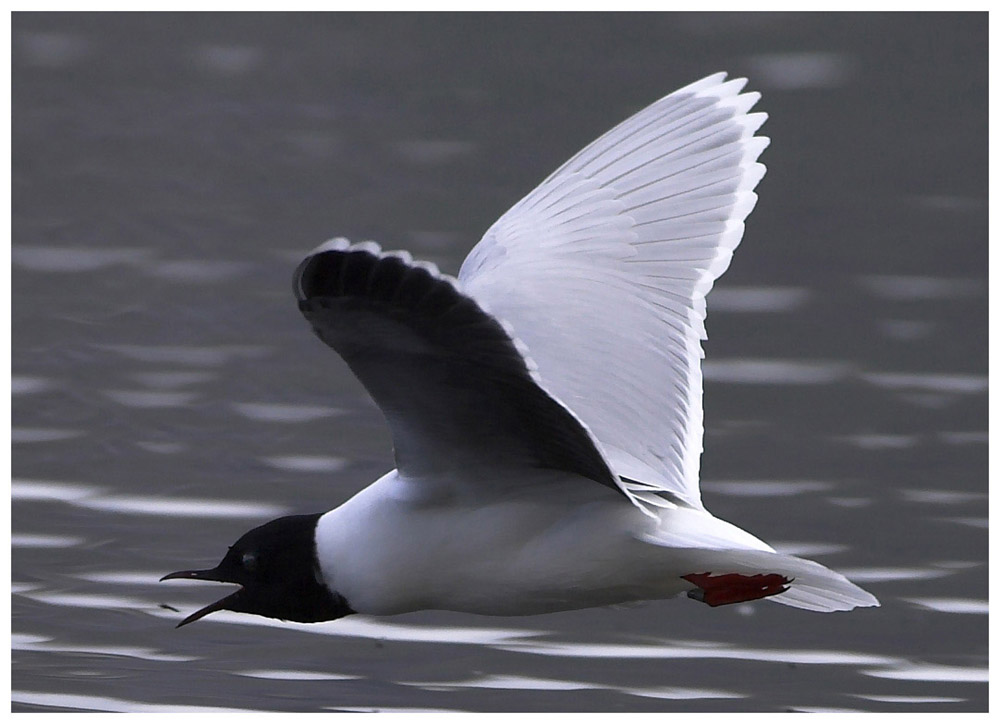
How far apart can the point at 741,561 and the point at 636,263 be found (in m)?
0.95

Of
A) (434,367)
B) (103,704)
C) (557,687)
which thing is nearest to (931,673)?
(557,687)

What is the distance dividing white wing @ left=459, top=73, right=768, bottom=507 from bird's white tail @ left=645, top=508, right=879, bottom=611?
0.30 meters

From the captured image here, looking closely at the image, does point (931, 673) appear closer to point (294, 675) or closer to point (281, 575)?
point (294, 675)

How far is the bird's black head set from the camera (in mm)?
4562

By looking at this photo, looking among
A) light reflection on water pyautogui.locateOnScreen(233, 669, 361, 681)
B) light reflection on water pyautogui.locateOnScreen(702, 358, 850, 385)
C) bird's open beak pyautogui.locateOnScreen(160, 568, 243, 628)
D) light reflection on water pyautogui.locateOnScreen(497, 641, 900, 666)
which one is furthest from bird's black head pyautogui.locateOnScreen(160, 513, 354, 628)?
light reflection on water pyautogui.locateOnScreen(702, 358, 850, 385)

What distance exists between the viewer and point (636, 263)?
16.1 ft

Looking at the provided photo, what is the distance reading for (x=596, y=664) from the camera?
5.42 meters

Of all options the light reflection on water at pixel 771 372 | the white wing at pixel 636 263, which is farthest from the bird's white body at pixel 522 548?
the light reflection on water at pixel 771 372

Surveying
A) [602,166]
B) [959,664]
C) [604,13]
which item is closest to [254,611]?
[602,166]

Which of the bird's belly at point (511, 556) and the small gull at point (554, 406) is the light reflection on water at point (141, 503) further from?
the bird's belly at point (511, 556)

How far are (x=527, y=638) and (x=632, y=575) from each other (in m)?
1.26

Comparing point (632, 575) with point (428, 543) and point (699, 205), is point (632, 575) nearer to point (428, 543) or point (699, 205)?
point (428, 543)

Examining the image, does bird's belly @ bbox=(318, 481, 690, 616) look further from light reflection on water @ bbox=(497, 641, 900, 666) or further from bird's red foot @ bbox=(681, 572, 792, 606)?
light reflection on water @ bbox=(497, 641, 900, 666)

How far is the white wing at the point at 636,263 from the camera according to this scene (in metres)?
4.66
